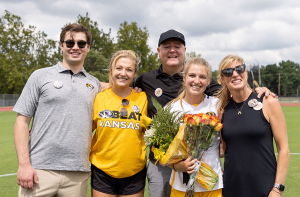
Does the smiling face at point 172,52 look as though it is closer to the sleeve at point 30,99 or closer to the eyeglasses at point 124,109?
the eyeglasses at point 124,109

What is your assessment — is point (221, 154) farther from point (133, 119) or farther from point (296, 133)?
point (296, 133)

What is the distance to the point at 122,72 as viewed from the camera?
3549 mm

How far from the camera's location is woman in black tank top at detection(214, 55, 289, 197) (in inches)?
114

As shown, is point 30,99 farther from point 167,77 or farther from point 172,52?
point 172,52

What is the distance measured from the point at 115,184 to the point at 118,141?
0.59 metres

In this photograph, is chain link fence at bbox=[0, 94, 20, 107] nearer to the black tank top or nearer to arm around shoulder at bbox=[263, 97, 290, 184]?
the black tank top

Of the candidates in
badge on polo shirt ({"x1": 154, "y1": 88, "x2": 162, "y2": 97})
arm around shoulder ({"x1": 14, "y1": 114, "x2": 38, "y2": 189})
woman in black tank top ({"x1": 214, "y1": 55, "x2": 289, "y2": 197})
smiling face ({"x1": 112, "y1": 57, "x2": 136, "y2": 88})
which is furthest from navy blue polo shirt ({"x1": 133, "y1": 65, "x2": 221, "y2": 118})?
arm around shoulder ({"x1": 14, "y1": 114, "x2": 38, "y2": 189})

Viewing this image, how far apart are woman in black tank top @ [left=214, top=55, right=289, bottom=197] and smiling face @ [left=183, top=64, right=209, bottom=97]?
37 centimetres

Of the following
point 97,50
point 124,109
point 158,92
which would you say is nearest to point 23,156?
point 124,109

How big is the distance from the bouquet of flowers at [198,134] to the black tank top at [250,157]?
37 centimetres

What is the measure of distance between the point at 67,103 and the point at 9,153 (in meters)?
7.03

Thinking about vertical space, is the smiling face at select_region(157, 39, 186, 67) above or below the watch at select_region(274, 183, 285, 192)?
above

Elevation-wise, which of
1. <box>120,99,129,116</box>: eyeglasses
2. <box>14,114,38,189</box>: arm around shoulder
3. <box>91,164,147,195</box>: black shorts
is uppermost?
<box>120,99,129,116</box>: eyeglasses

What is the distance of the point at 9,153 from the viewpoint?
8.89 meters
